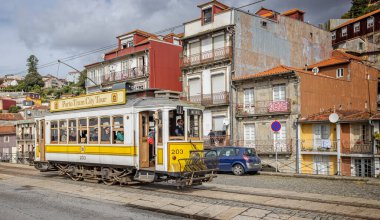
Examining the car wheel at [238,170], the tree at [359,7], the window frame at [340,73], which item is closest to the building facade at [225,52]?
the window frame at [340,73]

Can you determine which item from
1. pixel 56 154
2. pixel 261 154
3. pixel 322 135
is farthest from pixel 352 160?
pixel 56 154

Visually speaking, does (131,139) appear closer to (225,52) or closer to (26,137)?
(225,52)

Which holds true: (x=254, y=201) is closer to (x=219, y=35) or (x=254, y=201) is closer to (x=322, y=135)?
(x=322, y=135)

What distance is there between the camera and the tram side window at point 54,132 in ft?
63.8

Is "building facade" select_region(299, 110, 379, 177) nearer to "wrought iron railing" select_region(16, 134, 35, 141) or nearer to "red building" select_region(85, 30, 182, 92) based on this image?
"red building" select_region(85, 30, 182, 92)

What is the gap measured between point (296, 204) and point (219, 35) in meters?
23.9

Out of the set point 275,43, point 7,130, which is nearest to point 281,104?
point 275,43

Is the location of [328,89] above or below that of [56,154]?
above

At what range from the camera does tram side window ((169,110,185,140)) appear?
14422mm

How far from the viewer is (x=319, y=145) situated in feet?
89.9

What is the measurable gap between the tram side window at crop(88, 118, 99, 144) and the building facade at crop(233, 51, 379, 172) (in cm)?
Answer: 1563

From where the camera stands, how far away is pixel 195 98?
116ft

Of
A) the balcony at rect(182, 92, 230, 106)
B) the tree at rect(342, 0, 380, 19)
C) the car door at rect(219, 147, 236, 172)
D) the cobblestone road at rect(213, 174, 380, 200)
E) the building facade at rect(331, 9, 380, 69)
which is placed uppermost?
the tree at rect(342, 0, 380, 19)

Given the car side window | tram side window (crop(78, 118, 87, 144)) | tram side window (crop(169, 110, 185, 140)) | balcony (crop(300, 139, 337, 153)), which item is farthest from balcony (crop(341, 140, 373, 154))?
tram side window (crop(78, 118, 87, 144))
